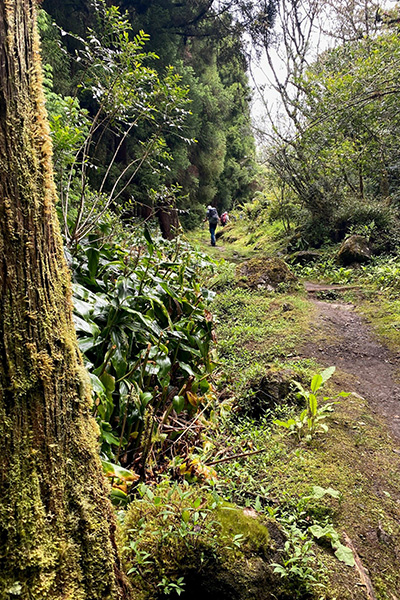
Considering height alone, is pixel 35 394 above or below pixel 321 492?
above

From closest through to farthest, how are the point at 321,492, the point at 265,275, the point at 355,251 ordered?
1. the point at 321,492
2. the point at 265,275
3. the point at 355,251

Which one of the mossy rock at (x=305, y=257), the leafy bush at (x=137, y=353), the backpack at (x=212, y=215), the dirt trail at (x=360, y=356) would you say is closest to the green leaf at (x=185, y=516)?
the leafy bush at (x=137, y=353)

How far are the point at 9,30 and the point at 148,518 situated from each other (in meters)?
1.51

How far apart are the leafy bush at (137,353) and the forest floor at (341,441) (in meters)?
0.47

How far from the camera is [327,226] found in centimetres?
921

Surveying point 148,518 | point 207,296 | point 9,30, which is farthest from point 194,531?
point 207,296

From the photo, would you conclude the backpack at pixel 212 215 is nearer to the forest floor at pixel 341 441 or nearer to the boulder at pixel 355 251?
the boulder at pixel 355 251

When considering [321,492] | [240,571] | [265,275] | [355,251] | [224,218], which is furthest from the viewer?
[224,218]

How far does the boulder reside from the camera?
7035 mm

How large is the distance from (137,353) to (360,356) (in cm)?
284

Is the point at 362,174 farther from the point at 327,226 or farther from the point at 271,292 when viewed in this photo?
the point at 271,292

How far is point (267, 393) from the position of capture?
104 inches

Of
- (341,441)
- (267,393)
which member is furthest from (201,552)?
(267,393)

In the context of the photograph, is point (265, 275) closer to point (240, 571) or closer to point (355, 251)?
point (355, 251)
